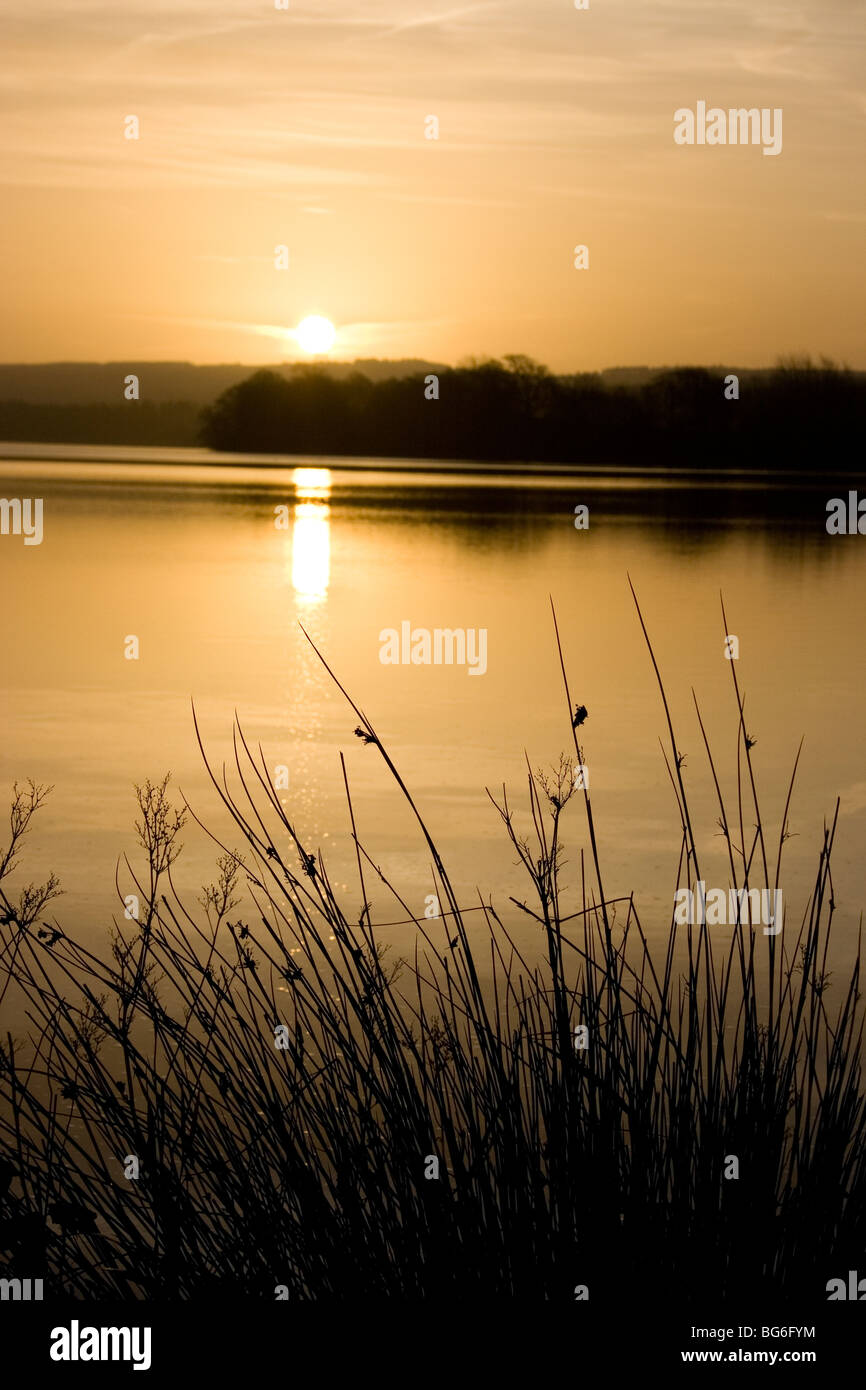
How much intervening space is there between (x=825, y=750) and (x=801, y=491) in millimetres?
34695

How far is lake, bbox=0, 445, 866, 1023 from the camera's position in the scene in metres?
5.97

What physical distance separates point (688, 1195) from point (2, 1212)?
37.7 inches

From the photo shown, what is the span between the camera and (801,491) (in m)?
41.3

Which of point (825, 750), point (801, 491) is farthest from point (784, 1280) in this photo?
point (801, 491)

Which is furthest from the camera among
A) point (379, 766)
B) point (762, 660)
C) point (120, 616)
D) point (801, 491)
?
point (801, 491)

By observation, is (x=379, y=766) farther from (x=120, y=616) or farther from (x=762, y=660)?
(x=120, y=616)

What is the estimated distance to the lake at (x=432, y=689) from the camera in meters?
5.97

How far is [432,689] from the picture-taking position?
998 cm
